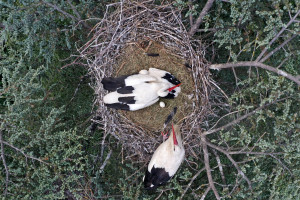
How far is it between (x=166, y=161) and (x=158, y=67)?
1.03 m

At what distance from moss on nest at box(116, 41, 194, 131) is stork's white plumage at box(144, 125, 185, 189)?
0.40 meters

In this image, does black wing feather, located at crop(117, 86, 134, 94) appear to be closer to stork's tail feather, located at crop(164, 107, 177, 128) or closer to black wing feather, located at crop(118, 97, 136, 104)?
black wing feather, located at crop(118, 97, 136, 104)

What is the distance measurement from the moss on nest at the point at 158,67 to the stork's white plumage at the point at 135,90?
0.26m

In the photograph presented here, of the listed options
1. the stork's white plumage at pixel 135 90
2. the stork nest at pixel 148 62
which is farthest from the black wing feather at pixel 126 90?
the stork nest at pixel 148 62

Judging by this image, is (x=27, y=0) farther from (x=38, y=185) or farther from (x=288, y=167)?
(x=288, y=167)

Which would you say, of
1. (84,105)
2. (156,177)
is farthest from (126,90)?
(84,105)

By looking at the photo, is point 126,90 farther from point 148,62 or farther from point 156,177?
point 156,177

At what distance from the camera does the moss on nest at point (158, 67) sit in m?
3.37

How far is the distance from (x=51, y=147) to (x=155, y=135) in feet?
3.72

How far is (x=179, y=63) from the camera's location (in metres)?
3.34

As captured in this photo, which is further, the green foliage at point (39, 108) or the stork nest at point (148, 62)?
the stork nest at point (148, 62)

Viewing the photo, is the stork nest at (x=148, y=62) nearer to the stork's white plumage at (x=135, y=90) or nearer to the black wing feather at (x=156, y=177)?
the stork's white plumage at (x=135, y=90)

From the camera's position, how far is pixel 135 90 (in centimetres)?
303

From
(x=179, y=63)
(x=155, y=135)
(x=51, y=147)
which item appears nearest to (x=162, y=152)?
(x=155, y=135)
